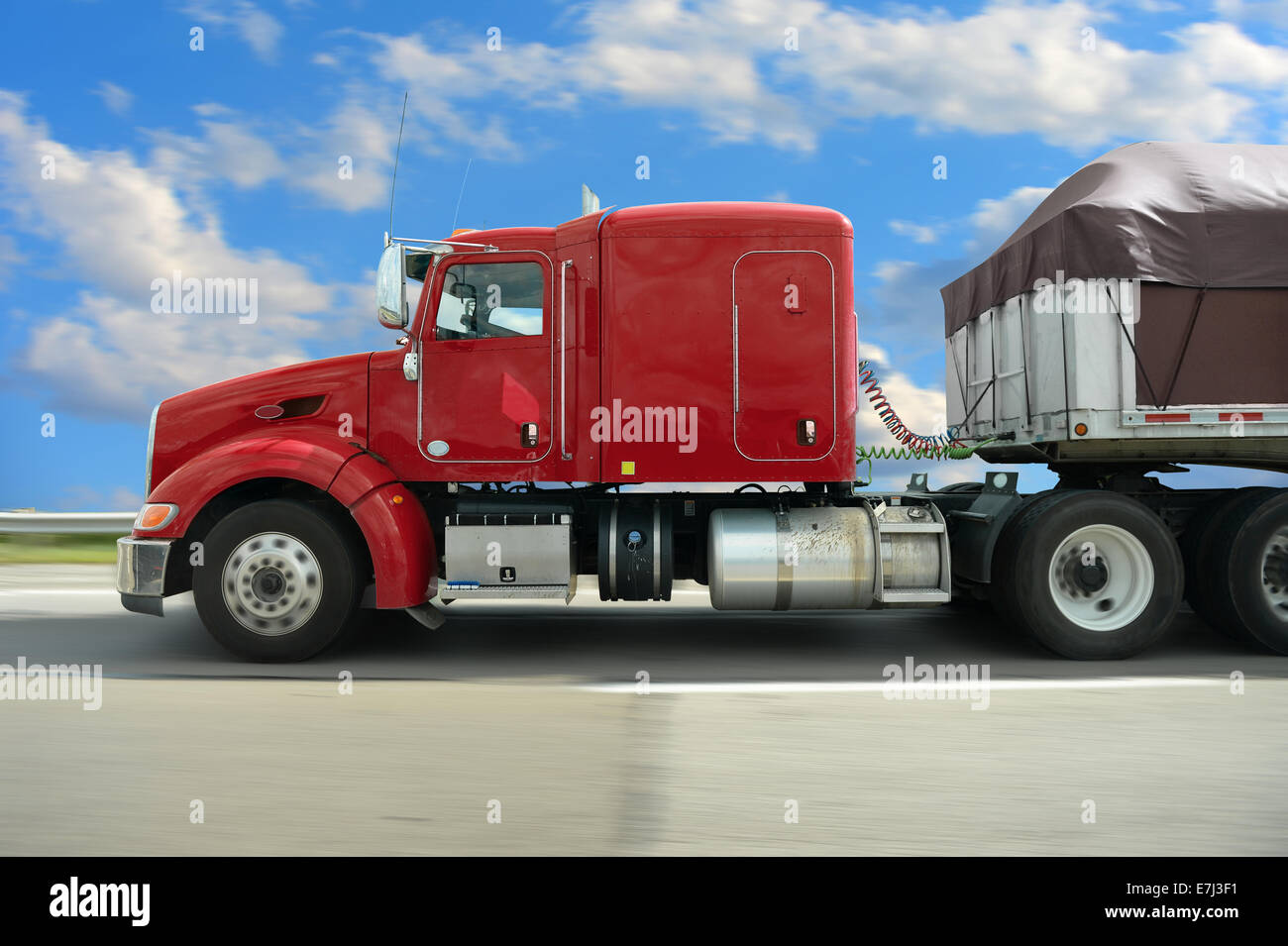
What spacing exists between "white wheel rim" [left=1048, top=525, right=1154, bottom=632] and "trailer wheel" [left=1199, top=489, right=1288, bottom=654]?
614 mm

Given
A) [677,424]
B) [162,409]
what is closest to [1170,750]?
[677,424]

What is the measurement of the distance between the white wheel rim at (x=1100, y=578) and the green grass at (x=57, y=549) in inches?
447

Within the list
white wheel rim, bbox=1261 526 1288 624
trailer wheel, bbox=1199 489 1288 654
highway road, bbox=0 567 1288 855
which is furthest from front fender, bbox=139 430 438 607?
white wheel rim, bbox=1261 526 1288 624

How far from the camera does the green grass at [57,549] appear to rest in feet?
41.3

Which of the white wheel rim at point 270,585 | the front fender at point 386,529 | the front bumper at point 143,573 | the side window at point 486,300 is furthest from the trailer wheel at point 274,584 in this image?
the side window at point 486,300

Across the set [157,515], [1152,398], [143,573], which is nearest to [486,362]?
[157,515]

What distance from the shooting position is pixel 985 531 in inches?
284

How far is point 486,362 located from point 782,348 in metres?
2.14

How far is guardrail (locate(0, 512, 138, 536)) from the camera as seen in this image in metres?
12.3

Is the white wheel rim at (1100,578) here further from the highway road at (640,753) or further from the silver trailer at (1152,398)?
the highway road at (640,753)

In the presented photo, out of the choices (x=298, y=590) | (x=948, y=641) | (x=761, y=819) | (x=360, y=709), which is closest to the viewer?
(x=761, y=819)

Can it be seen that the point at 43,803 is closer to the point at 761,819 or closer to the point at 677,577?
the point at 761,819

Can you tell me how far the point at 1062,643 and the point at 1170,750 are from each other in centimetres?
239

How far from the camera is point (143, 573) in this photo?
6.72 m
